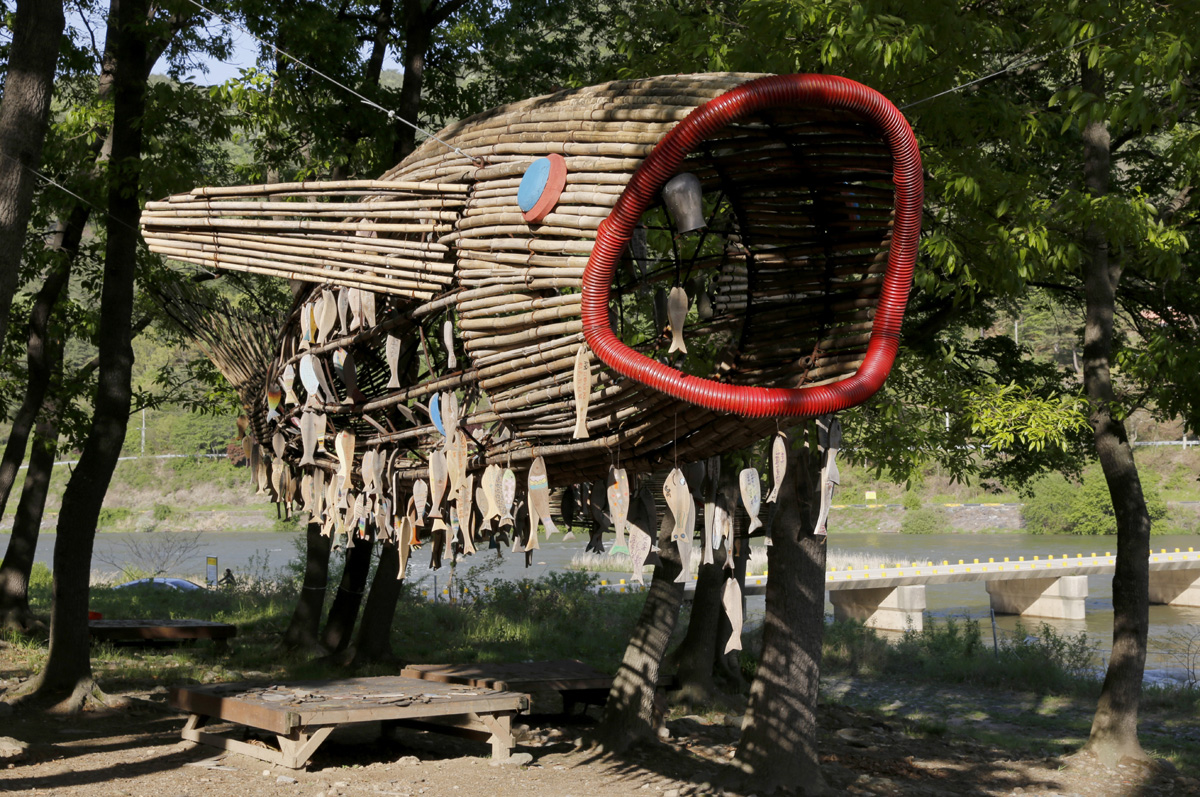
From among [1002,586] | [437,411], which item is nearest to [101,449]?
[437,411]

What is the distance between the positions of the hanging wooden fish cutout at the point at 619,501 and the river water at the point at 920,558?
8.82 m

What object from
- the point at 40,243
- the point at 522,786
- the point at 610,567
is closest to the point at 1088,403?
Result: the point at 522,786

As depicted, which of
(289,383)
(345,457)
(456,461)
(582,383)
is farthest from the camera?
(289,383)

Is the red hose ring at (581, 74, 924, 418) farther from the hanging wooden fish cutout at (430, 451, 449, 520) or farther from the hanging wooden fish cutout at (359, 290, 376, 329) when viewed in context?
the hanging wooden fish cutout at (359, 290, 376, 329)

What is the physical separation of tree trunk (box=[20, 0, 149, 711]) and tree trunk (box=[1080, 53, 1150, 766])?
791cm

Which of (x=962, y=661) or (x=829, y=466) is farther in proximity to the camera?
(x=962, y=661)

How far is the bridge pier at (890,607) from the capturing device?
20.8m

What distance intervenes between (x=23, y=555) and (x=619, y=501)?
1108 cm

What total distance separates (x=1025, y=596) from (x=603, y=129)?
24.1 meters

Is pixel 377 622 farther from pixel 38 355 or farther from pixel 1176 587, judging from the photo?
pixel 1176 587

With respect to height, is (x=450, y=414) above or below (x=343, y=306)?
below

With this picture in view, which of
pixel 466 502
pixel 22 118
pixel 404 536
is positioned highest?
pixel 22 118

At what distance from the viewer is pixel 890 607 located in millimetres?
21016

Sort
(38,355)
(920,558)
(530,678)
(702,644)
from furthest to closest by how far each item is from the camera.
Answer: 1. (920,558)
2. (38,355)
3. (702,644)
4. (530,678)
